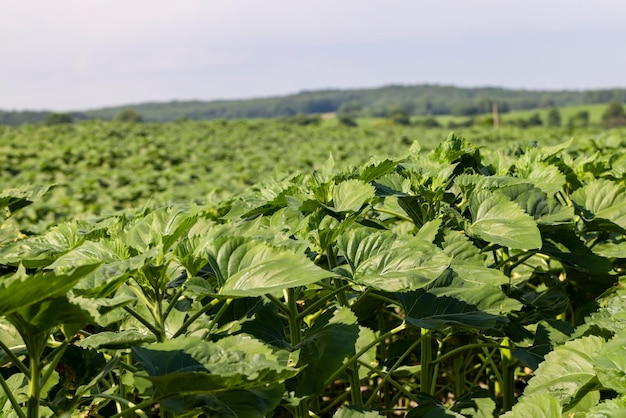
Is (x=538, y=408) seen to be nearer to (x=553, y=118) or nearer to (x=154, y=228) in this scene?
(x=154, y=228)

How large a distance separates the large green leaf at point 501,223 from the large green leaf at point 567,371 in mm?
283

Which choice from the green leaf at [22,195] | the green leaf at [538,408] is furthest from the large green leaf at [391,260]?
the green leaf at [22,195]

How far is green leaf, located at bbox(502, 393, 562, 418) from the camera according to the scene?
→ 3.94 feet

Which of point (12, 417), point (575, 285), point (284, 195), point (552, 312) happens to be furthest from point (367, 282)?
point (575, 285)

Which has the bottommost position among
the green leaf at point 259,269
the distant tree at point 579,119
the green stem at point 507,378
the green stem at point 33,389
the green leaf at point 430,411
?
the distant tree at point 579,119

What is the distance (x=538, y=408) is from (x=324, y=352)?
1.46 ft

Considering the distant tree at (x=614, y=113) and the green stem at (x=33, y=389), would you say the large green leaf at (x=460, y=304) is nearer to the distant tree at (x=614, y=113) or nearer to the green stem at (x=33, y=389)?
the green stem at (x=33, y=389)

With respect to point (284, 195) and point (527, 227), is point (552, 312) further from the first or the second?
point (284, 195)

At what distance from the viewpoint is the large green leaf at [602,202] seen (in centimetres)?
200

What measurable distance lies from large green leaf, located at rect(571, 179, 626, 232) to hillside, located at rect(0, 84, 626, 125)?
94.4 meters

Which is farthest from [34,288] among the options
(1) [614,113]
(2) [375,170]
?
(1) [614,113]

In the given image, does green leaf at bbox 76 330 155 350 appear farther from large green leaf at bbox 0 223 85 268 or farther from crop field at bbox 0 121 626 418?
large green leaf at bbox 0 223 85 268

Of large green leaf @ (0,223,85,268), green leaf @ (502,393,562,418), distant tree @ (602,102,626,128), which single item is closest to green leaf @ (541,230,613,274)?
green leaf @ (502,393,562,418)

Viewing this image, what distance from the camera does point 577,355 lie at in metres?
1.40
